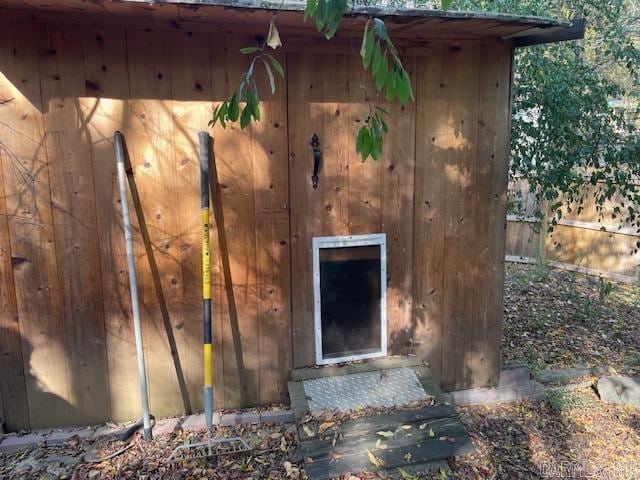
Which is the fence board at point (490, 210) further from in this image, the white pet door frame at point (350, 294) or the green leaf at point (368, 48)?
the green leaf at point (368, 48)

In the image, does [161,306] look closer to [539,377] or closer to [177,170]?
[177,170]

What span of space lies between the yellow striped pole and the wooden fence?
5.11 m

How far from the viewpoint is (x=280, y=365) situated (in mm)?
3180

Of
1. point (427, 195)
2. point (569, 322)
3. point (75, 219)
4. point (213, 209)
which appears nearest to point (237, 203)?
point (213, 209)

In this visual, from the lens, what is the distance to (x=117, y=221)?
9.29ft

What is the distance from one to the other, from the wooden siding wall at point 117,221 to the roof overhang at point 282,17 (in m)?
0.11

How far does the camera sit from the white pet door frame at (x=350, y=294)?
3150 millimetres

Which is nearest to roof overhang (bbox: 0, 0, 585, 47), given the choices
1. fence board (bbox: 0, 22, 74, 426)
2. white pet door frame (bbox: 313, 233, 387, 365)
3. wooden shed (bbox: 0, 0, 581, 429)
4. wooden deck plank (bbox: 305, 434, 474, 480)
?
wooden shed (bbox: 0, 0, 581, 429)

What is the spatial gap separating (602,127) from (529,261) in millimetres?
3948

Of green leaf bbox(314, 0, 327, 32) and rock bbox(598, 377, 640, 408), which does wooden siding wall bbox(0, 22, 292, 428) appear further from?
rock bbox(598, 377, 640, 408)

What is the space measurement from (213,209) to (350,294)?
104 centimetres

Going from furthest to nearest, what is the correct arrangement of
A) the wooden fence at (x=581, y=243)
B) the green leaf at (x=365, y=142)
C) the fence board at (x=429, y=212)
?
1. the wooden fence at (x=581, y=243)
2. the fence board at (x=429, y=212)
3. the green leaf at (x=365, y=142)

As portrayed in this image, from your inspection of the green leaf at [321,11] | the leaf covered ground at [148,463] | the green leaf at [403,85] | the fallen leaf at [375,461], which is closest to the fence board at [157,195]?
the leaf covered ground at [148,463]

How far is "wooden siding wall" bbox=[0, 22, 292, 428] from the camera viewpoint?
2678mm
